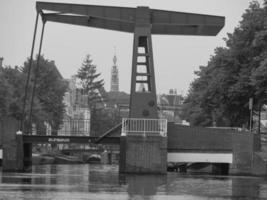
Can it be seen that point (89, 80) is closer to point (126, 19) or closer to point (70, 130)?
point (70, 130)

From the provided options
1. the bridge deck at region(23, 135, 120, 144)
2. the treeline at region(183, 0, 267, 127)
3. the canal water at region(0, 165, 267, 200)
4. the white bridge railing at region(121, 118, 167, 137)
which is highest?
the treeline at region(183, 0, 267, 127)

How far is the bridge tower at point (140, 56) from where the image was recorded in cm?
3909

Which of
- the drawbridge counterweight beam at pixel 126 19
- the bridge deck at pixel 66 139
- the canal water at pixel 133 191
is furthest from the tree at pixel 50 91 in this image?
the canal water at pixel 133 191

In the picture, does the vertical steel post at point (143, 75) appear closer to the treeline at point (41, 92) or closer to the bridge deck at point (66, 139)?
the bridge deck at point (66, 139)

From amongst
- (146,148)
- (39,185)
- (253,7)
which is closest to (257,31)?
(253,7)

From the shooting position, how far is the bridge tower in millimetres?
39094

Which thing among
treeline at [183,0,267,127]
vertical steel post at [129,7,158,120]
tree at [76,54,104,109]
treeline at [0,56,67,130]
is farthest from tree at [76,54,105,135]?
vertical steel post at [129,7,158,120]

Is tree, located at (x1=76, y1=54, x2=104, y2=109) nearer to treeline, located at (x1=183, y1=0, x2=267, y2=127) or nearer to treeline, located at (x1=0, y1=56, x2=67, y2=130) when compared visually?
treeline, located at (x1=0, y1=56, x2=67, y2=130)

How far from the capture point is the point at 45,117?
72.2 metres

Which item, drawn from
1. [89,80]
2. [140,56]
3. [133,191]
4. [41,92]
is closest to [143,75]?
[140,56]

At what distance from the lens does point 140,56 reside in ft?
133

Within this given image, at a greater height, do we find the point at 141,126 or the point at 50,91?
the point at 50,91

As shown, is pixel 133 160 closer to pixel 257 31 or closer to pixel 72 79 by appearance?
pixel 257 31

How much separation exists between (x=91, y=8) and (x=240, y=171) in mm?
10620
